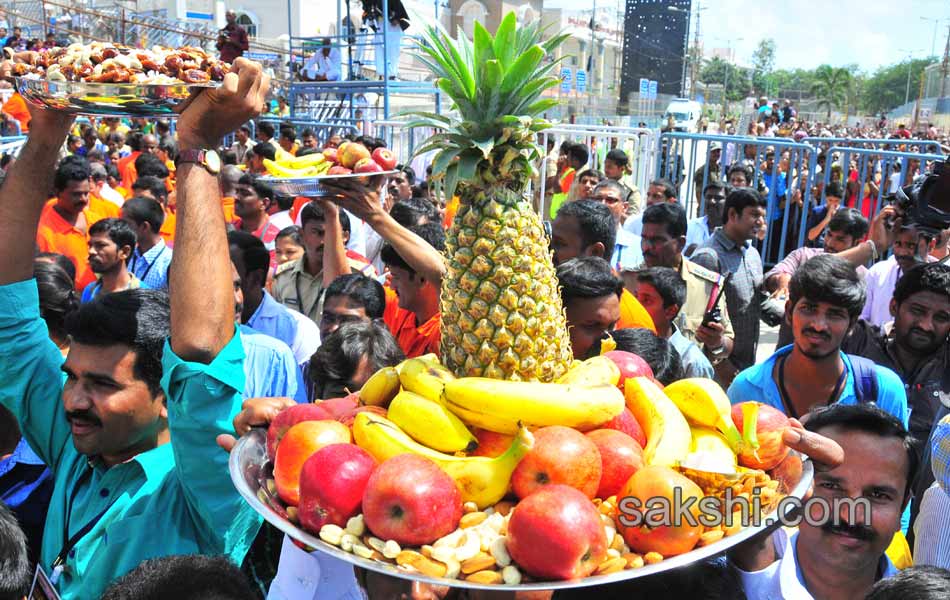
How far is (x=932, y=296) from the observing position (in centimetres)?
429

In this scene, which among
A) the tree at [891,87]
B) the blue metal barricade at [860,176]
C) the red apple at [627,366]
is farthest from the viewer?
the tree at [891,87]

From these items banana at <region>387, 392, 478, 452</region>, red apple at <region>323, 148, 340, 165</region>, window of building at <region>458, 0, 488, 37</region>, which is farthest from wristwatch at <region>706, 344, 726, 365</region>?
banana at <region>387, 392, 478, 452</region>

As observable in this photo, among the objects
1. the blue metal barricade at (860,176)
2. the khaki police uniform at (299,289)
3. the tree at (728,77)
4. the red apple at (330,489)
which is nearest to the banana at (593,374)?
the red apple at (330,489)

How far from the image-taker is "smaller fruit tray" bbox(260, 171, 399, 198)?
11.1ft

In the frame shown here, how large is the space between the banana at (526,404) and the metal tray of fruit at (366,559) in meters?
0.35

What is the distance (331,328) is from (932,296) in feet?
11.1

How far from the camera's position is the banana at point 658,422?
68.9 inches

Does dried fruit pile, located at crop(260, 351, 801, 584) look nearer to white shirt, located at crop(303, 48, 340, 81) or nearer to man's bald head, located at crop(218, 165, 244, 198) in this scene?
man's bald head, located at crop(218, 165, 244, 198)

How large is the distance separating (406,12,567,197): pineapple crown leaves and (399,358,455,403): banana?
43 cm

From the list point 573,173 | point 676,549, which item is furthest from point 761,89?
point 676,549

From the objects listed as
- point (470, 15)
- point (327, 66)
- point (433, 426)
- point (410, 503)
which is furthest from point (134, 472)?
point (327, 66)

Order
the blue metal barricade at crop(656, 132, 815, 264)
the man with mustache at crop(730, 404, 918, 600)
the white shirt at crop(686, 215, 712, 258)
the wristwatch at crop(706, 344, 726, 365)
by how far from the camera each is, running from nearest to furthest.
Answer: the man with mustache at crop(730, 404, 918, 600), the wristwatch at crop(706, 344, 726, 365), the white shirt at crop(686, 215, 712, 258), the blue metal barricade at crop(656, 132, 815, 264)

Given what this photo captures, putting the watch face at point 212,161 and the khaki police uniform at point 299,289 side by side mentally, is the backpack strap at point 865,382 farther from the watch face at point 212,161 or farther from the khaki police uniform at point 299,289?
the khaki police uniform at point 299,289

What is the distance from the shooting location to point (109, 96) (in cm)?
218
